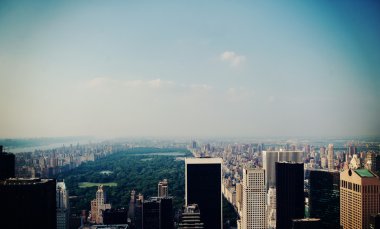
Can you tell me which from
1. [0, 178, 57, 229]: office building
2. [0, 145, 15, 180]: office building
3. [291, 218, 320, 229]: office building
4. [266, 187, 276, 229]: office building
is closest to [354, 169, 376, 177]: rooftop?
[291, 218, 320, 229]: office building

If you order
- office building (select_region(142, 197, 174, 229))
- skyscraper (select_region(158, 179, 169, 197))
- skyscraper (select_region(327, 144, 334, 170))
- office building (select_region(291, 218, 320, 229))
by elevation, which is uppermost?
skyscraper (select_region(327, 144, 334, 170))

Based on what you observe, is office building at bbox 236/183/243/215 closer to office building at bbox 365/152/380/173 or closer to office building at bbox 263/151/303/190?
office building at bbox 263/151/303/190

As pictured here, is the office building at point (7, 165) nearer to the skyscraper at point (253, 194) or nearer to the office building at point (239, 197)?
the skyscraper at point (253, 194)

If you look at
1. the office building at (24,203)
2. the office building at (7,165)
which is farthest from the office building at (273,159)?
the office building at (7,165)

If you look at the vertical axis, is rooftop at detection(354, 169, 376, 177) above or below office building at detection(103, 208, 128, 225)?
above

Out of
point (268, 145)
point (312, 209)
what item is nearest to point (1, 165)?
point (268, 145)

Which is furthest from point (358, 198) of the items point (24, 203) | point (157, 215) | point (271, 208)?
point (24, 203)
